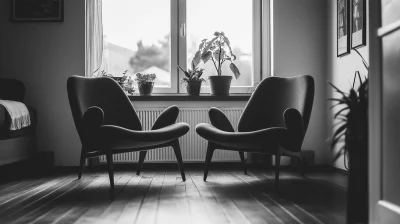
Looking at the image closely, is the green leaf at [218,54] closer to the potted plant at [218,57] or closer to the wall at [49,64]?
the potted plant at [218,57]

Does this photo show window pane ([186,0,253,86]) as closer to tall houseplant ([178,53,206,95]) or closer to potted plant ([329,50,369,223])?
tall houseplant ([178,53,206,95])

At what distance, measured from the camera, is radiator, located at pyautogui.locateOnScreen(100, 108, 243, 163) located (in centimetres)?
397

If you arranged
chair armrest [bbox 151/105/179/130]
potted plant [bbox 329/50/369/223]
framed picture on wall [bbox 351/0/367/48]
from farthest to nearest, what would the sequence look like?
1. chair armrest [bbox 151/105/179/130]
2. framed picture on wall [bbox 351/0/367/48]
3. potted plant [bbox 329/50/369/223]

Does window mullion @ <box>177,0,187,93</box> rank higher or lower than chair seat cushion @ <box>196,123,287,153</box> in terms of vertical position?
higher

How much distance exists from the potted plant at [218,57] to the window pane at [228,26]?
0.59 ft

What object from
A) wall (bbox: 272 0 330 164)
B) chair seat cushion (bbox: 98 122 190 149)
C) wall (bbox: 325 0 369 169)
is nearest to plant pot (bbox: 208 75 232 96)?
wall (bbox: 272 0 330 164)

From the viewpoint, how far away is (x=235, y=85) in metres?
4.35

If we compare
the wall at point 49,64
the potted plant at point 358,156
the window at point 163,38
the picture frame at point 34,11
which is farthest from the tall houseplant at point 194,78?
the potted plant at point 358,156

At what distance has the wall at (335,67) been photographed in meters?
3.42

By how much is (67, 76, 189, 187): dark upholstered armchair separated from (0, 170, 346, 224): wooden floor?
25cm

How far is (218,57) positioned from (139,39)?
97cm

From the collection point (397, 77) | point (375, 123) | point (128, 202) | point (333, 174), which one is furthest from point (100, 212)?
point (333, 174)

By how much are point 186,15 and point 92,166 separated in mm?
2010

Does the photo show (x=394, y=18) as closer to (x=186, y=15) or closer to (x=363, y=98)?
(x=363, y=98)
